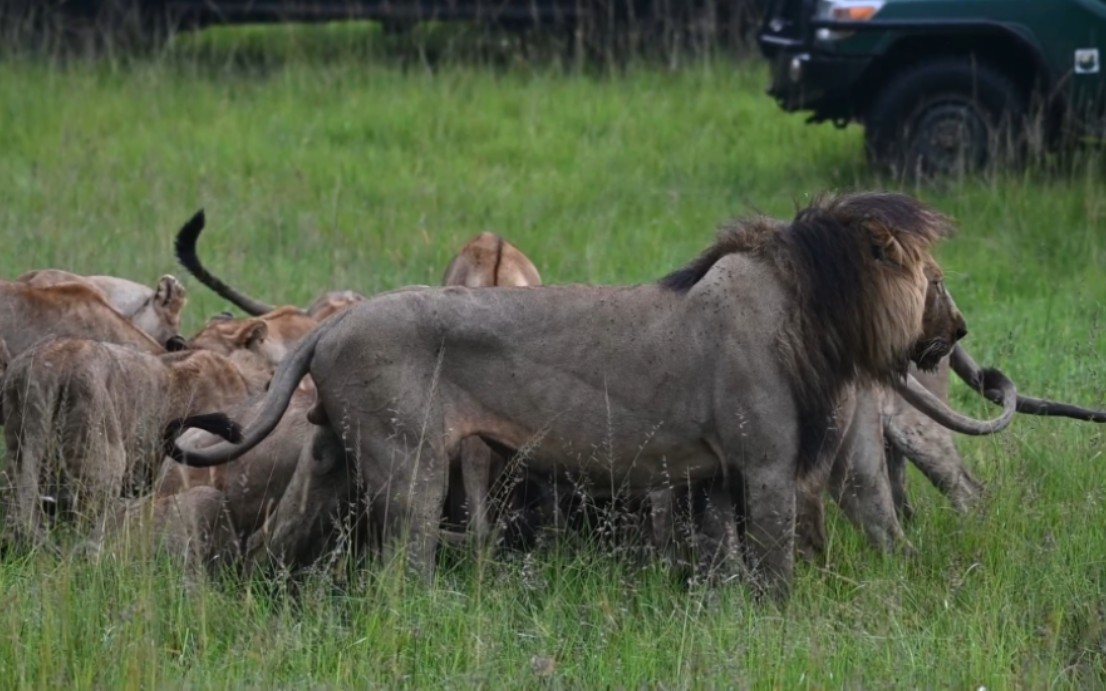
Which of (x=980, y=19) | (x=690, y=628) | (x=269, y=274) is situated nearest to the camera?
(x=690, y=628)

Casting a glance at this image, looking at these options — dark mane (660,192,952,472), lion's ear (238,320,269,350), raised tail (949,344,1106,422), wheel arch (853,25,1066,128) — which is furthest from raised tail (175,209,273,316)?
wheel arch (853,25,1066,128)

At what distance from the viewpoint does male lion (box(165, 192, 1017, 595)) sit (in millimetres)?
6082

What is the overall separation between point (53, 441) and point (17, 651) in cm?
148

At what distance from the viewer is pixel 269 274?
11.2 meters

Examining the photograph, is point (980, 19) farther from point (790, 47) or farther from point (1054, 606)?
point (1054, 606)

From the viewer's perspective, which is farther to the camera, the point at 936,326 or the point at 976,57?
the point at 976,57

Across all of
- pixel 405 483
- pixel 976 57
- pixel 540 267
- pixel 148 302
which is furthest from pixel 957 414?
pixel 976 57

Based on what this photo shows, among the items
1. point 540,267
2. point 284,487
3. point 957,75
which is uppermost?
point 957,75

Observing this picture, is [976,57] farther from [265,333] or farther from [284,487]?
[284,487]

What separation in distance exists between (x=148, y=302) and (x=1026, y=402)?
4.15 m

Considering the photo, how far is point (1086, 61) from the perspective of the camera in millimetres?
12492

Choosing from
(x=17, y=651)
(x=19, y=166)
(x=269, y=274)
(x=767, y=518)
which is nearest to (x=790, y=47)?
(x=269, y=274)

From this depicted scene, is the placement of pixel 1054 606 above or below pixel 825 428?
below

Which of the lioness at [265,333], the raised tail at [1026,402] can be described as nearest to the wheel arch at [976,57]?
the lioness at [265,333]
